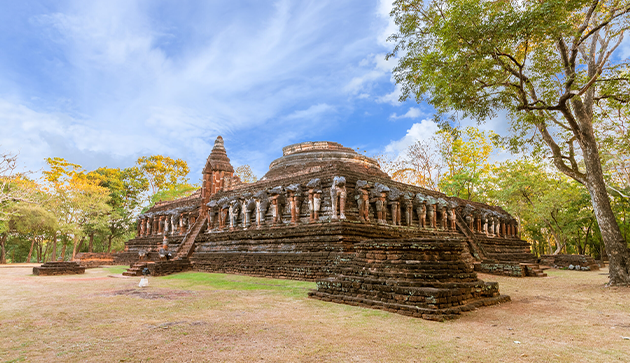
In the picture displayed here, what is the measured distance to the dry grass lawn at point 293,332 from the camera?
446 cm

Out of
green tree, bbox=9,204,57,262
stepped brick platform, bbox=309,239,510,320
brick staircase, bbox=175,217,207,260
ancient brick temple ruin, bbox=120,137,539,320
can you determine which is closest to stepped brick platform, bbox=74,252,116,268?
ancient brick temple ruin, bbox=120,137,539,320

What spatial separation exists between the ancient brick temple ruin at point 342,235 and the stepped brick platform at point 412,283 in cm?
2

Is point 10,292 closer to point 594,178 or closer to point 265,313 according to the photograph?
point 265,313

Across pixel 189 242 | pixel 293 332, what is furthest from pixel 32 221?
pixel 293 332

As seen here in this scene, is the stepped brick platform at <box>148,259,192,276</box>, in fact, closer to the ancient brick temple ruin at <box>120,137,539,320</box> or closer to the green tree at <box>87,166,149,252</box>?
the ancient brick temple ruin at <box>120,137,539,320</box>

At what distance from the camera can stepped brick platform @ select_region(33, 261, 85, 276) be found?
18.0 meters

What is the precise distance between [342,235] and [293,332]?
840 centimetres

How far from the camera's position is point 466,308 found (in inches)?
283

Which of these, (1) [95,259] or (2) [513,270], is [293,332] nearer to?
(2) [513,270]

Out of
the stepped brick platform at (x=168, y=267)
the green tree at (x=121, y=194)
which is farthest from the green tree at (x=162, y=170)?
the stepped brick platform at (x=168, y=267)

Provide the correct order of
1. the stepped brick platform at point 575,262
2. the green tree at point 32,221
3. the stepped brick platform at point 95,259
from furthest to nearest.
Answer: the green tree at point 32,221 → the stepped brick platform at point 95,259 → the stepped brick platform at point 575,262

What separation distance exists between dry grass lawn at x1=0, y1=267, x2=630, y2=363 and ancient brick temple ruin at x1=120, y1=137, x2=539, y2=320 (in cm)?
68

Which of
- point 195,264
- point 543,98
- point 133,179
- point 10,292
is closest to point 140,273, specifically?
point 195,264

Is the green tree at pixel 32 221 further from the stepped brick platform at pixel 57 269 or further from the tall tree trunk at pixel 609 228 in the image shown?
the tall tree trunk at pixel 609 228
